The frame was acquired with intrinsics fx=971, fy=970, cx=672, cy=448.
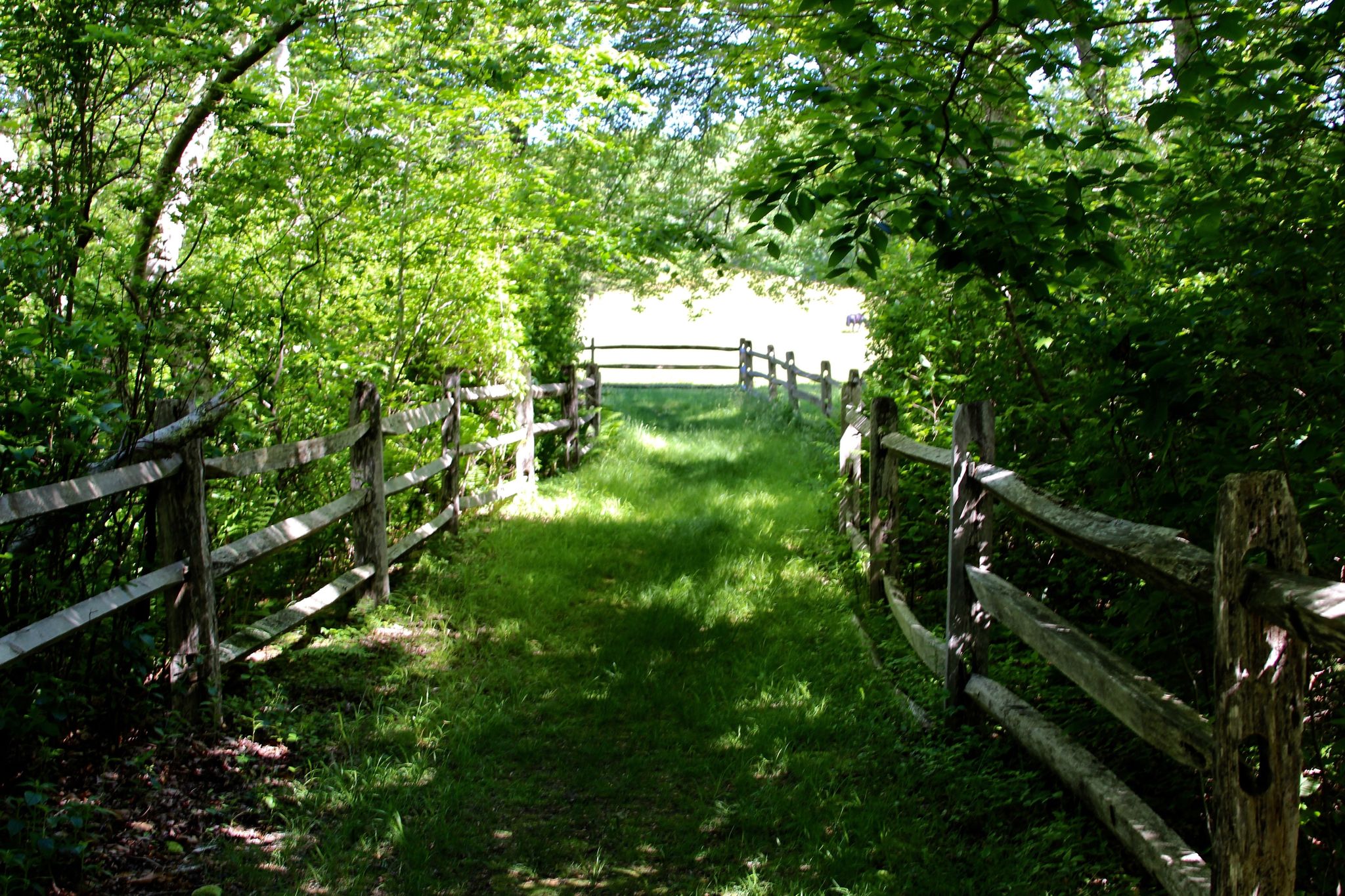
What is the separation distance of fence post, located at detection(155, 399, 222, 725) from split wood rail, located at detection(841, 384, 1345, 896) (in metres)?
3.61

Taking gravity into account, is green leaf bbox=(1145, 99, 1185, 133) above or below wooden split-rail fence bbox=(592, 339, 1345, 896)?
above

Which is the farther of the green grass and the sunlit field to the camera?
the sunlit field

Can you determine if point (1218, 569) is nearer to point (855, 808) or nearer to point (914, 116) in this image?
point (855, 808)

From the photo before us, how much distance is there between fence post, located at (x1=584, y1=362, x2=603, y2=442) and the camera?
14.4 m

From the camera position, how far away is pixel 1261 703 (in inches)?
86.8

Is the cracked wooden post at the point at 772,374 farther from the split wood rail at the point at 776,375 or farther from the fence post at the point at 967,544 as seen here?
the fence post at the point at 967,544

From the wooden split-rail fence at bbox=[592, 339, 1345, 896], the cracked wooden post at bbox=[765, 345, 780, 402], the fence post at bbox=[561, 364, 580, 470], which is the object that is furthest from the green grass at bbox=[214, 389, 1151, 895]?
the cracked wooden post at bbox=[765, 345, 780, 402]

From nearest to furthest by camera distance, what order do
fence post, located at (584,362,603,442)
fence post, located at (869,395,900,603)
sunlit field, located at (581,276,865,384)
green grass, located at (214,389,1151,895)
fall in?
green grass, located at (214,389,1151,895) → fence post, located at (869,395,900,603) → fence post, located at (584,362,603,442) → sunlit field, located at (581,276,865,384)

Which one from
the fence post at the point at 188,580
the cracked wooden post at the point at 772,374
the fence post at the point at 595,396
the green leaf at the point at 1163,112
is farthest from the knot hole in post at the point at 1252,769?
the cracked wooden post at the point at 772,374

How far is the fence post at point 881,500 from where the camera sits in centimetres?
654

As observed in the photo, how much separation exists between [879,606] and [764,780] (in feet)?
8.33

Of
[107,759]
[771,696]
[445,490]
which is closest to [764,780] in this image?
[771,696]

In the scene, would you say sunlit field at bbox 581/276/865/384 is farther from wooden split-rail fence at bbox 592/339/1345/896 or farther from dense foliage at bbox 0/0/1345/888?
wooden split-rail fence at bbox 592/339/1345/896

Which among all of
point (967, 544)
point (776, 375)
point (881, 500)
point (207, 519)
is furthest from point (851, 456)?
point (776, 375)
